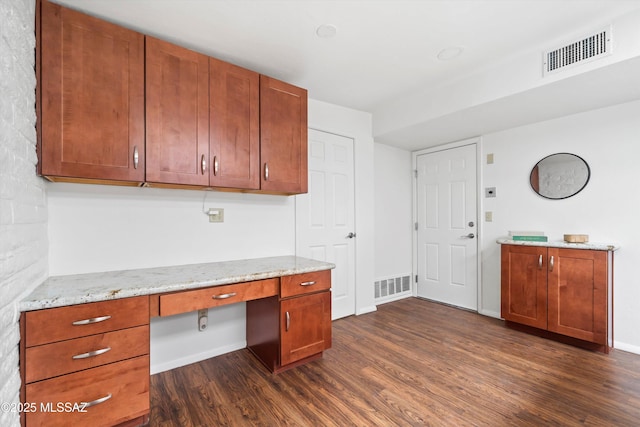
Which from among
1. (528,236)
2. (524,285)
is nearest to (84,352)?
(524,285)

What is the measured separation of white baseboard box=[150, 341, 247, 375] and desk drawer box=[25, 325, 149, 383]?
766 mm

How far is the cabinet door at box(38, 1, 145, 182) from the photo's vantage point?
1.55 m

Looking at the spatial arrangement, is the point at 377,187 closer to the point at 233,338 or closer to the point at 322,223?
the point at 322,223

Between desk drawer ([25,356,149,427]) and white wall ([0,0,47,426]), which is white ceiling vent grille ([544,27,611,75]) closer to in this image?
white wall ([0,0,47,426])

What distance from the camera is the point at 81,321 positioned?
Answer: 1.40 meters

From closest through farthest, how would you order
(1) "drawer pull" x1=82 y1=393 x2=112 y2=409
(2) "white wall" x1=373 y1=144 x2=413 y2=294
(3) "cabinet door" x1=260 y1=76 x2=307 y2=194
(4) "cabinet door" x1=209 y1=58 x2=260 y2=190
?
(1) "drawer pull" x1=82 y1=393 x2=112 y2=409 → (4) "cabinet door" x1=209 y1=58 x2=260 y2=190 → (3) "cabinet door" x1=260 y1=76 x2=307 y2=194 → (2) "white wall" x1=373 y1=144 x2=413 y2=294

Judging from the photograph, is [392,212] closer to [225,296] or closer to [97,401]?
[225,296]

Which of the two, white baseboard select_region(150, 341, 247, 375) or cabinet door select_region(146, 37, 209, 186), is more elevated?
cabinet door select_region(146, 37, 209, 186)

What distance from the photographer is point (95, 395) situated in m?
1.44

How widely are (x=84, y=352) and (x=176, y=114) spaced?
4.74ft

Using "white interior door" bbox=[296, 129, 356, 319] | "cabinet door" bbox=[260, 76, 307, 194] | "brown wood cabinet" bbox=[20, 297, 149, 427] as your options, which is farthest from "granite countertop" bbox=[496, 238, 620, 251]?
"brown wood cabinet" bbox=[20, 297, 149, 427]

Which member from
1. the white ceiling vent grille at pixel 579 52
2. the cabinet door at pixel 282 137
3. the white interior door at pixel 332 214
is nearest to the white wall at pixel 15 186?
the cabinet door at pixel 282 137

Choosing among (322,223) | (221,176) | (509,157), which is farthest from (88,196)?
(509,157)

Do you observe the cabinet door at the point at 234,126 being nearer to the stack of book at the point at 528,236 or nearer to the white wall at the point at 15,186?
the white wall at the point at 15,186
